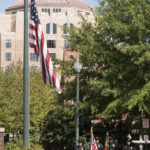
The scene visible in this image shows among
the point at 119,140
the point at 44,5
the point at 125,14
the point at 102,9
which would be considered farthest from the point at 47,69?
the point at 44,5

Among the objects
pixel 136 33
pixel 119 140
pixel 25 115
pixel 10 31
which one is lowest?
pixel 119 140

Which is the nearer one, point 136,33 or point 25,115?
point 25,115

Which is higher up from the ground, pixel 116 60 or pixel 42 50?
pixel 116 60

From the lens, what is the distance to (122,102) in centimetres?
2262

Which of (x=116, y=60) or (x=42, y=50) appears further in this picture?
(x=116, y=60)

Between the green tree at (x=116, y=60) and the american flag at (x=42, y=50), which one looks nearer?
the american flag at (x=42, y=50)

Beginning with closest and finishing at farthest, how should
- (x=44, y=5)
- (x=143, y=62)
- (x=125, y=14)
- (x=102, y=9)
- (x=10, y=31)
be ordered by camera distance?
1. (x=143, y=62)
2. (x=125, y=14)
3. (x=102, y=9)
4. (x=10, y=31)
5. (x=44, y=5)

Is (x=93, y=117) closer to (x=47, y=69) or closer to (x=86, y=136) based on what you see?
(x=86, y=136)

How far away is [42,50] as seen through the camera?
1497 centimetres

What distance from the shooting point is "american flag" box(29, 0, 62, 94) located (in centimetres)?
1485

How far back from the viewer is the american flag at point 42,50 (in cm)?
1485

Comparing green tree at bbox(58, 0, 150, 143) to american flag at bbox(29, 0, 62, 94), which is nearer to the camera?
american flag at bbox(29, 0, 62, 94)

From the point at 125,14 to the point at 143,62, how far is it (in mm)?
3251

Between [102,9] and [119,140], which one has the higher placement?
[102,9]
